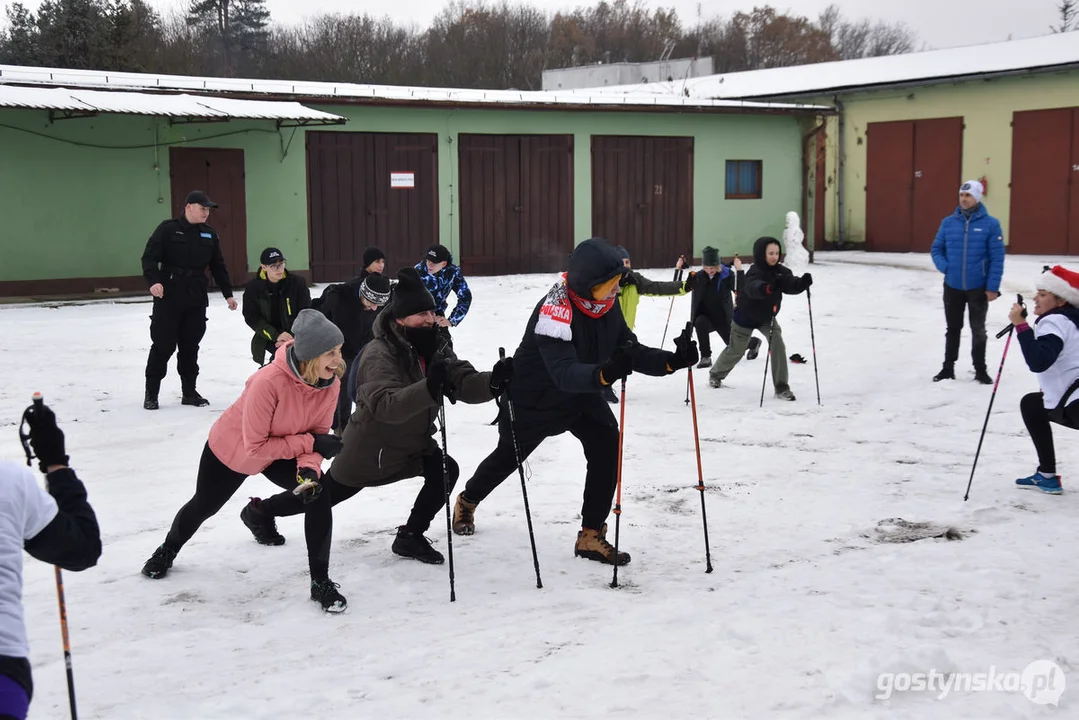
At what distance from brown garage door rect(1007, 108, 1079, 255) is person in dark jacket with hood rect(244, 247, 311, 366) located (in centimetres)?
1781

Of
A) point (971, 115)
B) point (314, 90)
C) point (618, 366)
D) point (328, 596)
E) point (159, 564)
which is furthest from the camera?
point (971, 115)

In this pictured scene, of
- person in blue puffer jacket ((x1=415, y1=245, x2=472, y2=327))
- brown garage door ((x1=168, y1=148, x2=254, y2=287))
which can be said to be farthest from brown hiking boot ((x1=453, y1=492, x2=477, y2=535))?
brown garage door ((x1=168, y1=148, x2=254, y2=287))

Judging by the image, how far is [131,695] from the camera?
4270 mm

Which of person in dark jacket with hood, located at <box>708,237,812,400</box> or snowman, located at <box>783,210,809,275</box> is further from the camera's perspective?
snowman, located at <box>783,210,809,275</box>

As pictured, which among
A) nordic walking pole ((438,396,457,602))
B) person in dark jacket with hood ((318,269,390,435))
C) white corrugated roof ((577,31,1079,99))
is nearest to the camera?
nordic walking pole ((438,396,457,602))

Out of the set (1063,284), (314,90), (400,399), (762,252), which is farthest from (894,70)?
(400,399)

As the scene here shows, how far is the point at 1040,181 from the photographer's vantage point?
2205 centimetres

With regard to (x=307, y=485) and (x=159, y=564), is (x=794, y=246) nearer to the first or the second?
(x=159, y=564)

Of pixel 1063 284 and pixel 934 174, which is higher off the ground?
pixel 934 174

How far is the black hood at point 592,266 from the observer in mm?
5395

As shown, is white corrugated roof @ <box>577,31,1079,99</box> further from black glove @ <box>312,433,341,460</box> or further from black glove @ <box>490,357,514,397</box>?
black glove @ <box>312,433,341,460</box>

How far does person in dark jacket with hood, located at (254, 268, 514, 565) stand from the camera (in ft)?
16.8

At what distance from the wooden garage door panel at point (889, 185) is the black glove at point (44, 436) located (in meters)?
23.2

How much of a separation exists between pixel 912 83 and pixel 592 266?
20185 mm
